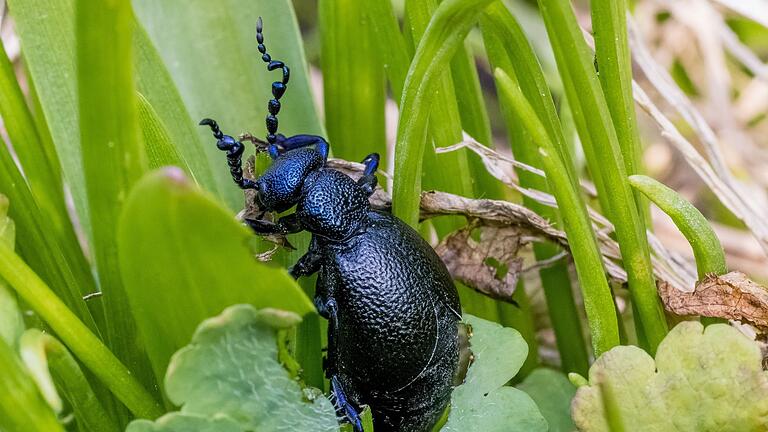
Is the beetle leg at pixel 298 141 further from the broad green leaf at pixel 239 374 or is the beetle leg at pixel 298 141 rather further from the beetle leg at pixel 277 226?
the broad green leaf at pixel 239 374

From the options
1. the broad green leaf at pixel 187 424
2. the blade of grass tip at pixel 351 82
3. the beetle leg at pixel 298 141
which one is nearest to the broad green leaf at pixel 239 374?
the broad green leaf at pixel 187 424

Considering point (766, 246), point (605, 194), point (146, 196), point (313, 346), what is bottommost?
point (766, 246)

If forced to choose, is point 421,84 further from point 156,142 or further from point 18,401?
point 18,401

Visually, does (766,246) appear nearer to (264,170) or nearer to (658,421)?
(658,421)

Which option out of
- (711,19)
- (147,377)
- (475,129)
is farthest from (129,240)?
(711,19)

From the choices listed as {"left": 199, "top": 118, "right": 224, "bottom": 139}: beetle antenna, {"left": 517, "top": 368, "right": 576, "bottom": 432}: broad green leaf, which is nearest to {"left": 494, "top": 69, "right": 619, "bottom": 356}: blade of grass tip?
{"left": 517, "top": 368, "right": 576, "bottom": 432}: broad green leaf

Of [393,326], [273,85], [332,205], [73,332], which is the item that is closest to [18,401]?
[73,332]
